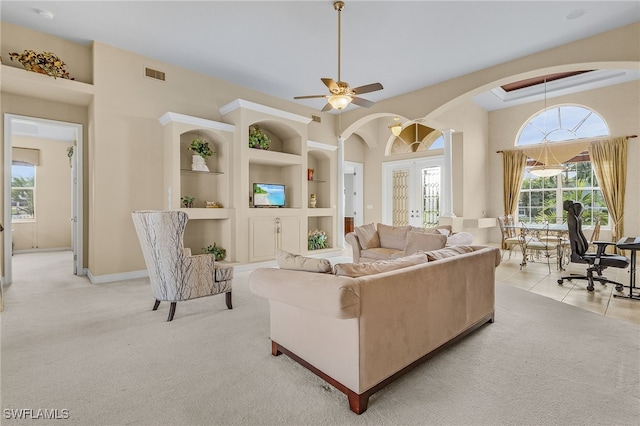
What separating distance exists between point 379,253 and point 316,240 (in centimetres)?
234

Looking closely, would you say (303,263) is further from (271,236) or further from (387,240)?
(271,236)

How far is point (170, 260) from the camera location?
306cm

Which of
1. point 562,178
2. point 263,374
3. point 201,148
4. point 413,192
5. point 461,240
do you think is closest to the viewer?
point 263,374

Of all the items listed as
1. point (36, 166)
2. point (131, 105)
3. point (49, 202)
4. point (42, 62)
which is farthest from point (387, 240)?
point (36, 166)

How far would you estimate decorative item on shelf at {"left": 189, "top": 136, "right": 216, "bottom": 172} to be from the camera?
205 inches

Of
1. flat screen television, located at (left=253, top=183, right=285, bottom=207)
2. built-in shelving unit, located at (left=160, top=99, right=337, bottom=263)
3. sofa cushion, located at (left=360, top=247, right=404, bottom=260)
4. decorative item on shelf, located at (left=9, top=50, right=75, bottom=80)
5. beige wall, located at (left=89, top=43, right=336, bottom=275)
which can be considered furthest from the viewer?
flat screen television, located at (left=253, top=183, right=285, bottom=207)

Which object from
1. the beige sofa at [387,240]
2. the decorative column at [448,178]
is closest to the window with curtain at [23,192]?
the beige sofa at [387,240]

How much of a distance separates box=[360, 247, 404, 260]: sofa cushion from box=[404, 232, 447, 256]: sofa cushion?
375 millimetres

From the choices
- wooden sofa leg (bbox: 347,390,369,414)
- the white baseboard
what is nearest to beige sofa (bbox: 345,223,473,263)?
wooden sofa leg (bbox: 347,390,369,414)

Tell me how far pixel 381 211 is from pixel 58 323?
7208 millimetres

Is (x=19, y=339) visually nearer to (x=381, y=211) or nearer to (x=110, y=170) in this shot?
(x=110, y=170)

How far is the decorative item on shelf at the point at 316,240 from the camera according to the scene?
273 inches

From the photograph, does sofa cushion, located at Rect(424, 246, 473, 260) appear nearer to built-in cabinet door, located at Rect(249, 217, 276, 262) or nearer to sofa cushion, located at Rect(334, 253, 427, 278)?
sofa cushion, located at Rect(334, 253, 427, 278)

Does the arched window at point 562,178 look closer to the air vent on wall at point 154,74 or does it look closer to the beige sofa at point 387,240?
the beige sofa at point 387,240
